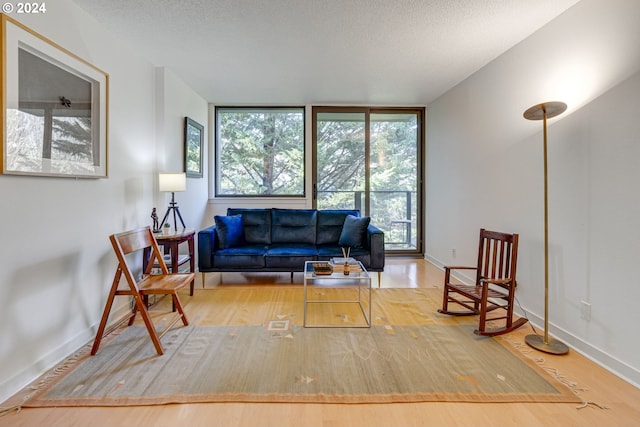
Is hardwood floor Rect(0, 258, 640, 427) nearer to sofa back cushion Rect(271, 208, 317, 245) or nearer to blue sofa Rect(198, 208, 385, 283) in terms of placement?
blue sofa Rect(198, 208, 385, 283)

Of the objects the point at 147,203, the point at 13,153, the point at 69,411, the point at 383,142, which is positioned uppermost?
the point at 383,142

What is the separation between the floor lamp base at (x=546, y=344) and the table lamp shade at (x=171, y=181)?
3.36 meters

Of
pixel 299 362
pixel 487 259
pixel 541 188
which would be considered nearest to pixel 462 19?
pixel 541 188

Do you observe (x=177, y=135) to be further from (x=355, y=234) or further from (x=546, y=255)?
(x=546, y=255)

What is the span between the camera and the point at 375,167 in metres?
5.07

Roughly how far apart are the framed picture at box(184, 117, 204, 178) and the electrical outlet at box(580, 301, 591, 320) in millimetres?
4161

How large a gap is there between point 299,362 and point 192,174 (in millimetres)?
3081

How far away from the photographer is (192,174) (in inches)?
164

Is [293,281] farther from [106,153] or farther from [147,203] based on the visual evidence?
[106,153]

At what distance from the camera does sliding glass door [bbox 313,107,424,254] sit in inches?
197

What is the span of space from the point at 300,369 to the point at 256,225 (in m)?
2.41

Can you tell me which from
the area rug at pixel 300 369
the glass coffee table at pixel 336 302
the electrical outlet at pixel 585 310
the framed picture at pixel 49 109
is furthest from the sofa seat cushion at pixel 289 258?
the electrical outlet at pixel 585 310

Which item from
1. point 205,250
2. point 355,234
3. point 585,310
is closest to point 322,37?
point 355,234

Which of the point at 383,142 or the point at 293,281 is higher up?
the point at 383,142
